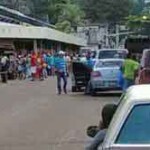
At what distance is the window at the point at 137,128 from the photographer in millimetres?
5762

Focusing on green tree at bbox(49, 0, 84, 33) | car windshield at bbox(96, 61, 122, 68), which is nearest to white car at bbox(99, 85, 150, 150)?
car windshield at bbox(96, 61, 122, 68)

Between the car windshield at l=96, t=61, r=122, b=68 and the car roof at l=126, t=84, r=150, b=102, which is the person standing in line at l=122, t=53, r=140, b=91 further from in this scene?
the car roof at l=126, t=84, r=150, b=102

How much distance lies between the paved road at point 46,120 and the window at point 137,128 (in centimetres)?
677

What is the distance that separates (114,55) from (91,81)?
579cm

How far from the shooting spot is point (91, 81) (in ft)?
84.9

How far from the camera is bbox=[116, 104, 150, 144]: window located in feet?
18.9

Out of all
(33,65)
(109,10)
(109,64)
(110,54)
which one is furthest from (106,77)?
(109,10)

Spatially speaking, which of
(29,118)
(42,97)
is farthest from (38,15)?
(29,118)

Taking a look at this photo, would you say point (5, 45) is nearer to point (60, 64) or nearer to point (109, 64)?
point (60, 64)

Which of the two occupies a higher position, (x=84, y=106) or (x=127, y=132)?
(x=127, y=132)

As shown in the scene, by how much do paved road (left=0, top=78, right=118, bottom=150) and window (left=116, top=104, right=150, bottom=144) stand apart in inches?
267

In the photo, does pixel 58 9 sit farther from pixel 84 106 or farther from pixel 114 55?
pixel 84 106

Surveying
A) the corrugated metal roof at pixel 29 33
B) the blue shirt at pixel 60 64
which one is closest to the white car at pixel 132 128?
the blue shirt at pixel 60 64

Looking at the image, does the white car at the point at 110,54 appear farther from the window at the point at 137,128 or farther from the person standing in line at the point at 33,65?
the window at the point at 137,128
